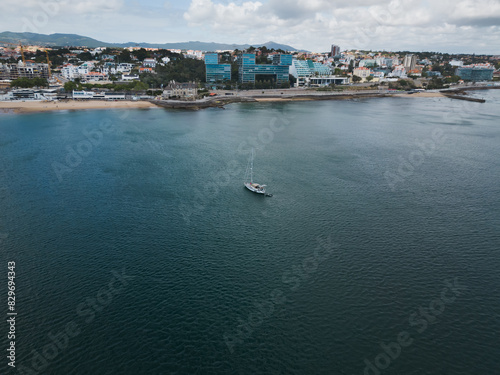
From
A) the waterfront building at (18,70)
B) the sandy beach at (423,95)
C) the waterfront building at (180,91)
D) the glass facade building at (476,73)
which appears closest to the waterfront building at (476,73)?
the glass facade building at (476,73)

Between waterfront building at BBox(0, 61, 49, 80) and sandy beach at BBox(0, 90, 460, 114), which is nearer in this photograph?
sandy beach at BBox(0, 90, 460, 114)

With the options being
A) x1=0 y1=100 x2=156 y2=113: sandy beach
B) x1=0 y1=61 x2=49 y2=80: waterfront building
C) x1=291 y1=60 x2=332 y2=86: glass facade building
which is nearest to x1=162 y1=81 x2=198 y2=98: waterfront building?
x1=0 y1=100 x2=156 y2=113: sandy beach

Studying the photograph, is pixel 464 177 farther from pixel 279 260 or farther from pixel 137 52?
pixel 137 52

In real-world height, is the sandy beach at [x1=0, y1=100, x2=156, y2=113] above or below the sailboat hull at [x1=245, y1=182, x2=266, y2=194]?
above

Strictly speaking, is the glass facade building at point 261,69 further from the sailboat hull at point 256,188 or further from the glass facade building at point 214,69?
the sailboat hull at point 256,188

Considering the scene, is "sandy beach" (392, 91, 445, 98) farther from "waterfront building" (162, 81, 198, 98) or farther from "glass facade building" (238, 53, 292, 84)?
"waterfront building" (162, 81, 198, 98)

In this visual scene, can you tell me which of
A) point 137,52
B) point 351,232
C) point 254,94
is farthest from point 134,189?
point 137,52

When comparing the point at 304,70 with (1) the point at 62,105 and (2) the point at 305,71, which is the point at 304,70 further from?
(1) the point at 62,105
